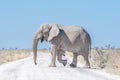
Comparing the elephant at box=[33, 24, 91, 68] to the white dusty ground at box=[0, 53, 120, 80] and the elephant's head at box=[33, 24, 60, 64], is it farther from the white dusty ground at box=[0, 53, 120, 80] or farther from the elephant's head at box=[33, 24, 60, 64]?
the white dusty ground at box=[0, 53, 120, 80]

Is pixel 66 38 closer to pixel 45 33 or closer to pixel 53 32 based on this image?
pixel 53 32

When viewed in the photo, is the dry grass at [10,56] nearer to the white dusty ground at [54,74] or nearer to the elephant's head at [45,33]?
the elephant's head at [45,33]

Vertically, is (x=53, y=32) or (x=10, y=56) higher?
(x=53, y=32)

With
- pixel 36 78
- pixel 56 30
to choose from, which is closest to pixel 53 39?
pixel 56 30

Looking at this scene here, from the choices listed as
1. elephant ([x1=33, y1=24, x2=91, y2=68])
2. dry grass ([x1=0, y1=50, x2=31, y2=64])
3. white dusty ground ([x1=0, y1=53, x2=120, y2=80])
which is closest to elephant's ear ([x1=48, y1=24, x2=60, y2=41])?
elephant ([x1=33, y1=24, x2=91, y2=68])

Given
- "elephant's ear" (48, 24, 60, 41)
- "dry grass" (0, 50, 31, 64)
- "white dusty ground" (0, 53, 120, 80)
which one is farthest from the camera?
"dry grass" (0, 50, 31, 64)

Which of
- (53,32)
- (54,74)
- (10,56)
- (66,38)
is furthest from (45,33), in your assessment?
(10,56)

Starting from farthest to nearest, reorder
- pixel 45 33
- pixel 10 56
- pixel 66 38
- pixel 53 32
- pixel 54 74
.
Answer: pixel 10 56 < pixel 45 33 < pixel 66 38 < pixel 53 32 < pixel 54 74

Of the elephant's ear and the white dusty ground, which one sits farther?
the elephant's ear

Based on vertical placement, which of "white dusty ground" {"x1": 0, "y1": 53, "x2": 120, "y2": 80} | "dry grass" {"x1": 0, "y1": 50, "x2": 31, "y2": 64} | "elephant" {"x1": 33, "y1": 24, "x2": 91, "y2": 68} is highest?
"elephant" {"x1": 33, "y1": 24, "x2": 91, "y2": 68}

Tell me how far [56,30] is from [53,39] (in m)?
0.57

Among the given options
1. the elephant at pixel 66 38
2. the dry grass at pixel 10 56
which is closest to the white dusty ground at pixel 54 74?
Result: the elephant at pixel 66 38

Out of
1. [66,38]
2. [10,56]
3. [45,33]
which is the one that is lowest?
[10,56]

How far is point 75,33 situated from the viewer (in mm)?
31406
